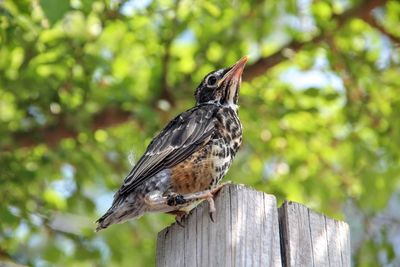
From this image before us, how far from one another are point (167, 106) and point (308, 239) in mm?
3539

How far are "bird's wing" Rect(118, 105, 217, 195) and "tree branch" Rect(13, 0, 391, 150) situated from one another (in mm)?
2095

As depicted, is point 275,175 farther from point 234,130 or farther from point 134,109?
point 234,130

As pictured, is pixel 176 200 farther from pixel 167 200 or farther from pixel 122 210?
pixel 122 210

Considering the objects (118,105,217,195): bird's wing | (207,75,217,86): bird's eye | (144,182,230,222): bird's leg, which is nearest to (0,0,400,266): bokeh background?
(207,75,217,86): bird's eye

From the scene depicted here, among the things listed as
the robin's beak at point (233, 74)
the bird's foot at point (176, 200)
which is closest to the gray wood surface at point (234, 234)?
the bird's foot at point (176, 200)

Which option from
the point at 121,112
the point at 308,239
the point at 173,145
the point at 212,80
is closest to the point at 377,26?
the point at 121,112

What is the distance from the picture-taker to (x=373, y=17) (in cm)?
665

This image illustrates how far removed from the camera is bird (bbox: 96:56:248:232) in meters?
3.84

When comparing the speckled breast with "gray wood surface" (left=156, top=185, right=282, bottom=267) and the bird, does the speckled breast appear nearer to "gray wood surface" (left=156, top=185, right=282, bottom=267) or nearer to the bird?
the bird

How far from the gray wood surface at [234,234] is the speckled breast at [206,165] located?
889mm

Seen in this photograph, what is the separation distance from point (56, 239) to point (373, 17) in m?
2.87

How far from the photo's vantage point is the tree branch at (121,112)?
20.6 feet

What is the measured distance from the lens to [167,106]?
21.0 ft

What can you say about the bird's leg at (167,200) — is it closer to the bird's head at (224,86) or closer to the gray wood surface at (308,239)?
the gray wood surface at (308,239)
